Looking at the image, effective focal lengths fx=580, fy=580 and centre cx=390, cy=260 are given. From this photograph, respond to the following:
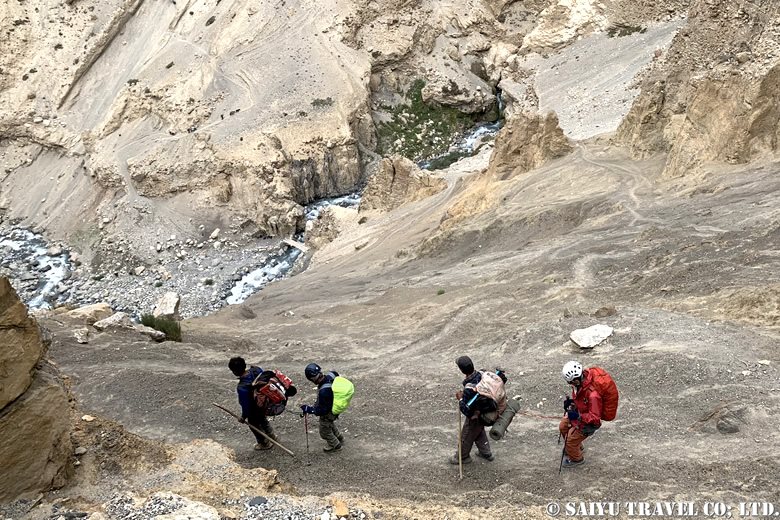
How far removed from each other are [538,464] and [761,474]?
2846 mm

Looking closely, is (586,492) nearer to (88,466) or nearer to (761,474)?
(761,474)

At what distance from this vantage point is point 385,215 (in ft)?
112

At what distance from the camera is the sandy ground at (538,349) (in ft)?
27.6

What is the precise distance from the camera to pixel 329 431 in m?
9.35

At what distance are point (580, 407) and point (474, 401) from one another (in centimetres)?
140

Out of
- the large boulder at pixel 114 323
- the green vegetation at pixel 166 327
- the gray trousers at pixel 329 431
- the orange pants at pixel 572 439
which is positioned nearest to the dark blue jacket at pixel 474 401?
the orange pants at pixel 572 439

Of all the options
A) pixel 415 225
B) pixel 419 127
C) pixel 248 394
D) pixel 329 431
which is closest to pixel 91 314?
pixel 248 394

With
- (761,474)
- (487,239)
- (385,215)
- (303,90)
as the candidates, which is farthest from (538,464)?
(303,90)

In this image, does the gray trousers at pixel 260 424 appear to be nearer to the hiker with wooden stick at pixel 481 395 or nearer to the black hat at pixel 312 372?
the black hat at pixel 312 372

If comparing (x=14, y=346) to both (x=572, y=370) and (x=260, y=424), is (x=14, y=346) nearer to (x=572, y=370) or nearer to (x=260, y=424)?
(x=260, y=424)

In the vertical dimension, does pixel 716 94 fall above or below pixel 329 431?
above

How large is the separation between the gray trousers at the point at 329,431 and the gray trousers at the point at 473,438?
2.01m

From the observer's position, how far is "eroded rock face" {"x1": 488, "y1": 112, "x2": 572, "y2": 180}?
28000 millimetres

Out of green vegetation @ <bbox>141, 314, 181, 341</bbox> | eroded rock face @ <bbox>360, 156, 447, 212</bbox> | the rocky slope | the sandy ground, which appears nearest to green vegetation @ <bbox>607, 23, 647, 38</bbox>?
the rocky slope
